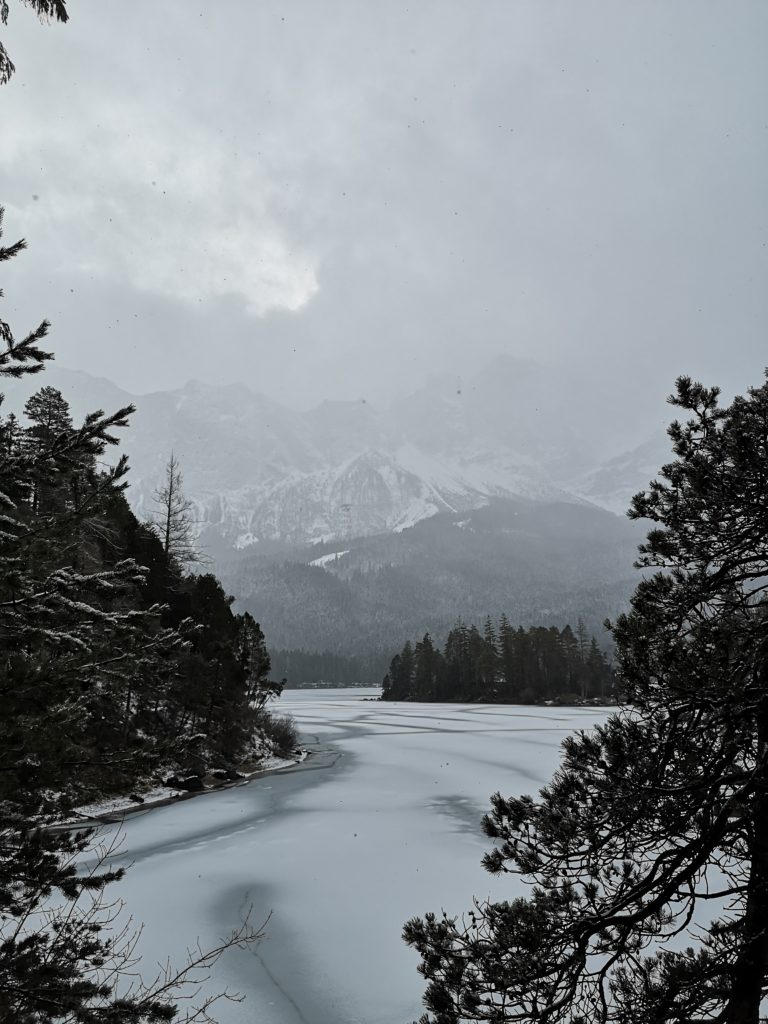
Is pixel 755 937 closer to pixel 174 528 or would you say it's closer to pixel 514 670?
pixel 174 528

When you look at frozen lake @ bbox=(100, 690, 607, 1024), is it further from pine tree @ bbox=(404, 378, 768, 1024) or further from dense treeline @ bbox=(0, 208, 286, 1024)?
pine tree @ bbox=(404, 378, 768, 1024)

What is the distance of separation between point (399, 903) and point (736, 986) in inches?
440

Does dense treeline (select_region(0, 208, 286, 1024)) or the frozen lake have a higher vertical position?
dense treeline (select_region(0, 208, 286, 1024))

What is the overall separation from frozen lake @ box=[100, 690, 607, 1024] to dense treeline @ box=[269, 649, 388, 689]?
145271mm

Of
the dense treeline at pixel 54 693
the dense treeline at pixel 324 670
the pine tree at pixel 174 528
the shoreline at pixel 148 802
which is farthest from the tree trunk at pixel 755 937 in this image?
the dense treeline at pixel 324 670

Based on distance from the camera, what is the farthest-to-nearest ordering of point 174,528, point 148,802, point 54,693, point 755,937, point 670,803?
point 174,528
point 148,802
point 54,693
point 670,803
point 755,937

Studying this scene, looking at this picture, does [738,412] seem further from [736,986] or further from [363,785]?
[363,785]

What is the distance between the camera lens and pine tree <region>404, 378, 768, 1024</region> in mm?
4137

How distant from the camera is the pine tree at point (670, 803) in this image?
4.14 metres

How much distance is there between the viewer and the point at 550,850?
4898 millimetres

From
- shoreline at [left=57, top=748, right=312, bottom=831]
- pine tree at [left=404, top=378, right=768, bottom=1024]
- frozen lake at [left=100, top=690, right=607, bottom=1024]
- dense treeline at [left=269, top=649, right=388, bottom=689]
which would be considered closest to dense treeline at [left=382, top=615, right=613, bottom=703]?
frozen lake at [left=100, top=690, right=607, bottom=1024]

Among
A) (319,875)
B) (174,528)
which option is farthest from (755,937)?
(174,528)

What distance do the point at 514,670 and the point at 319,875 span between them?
82086mm

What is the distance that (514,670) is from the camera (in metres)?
93.2
